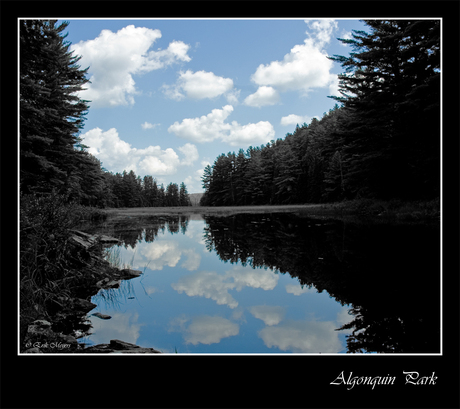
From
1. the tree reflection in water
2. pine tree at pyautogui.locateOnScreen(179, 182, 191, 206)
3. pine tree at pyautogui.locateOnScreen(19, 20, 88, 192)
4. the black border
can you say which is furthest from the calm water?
pine tree at pyautogui.locateOnScreen(179, 182, 191, 206)

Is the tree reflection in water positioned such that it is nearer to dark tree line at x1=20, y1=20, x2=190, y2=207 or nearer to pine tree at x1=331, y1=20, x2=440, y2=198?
dark tree line at x1=20, y1=20, x2=190, y2=207

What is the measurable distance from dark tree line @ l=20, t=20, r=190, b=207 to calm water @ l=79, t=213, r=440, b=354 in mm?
3430

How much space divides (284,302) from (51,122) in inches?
749

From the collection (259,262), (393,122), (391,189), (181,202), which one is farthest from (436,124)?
(181,202)

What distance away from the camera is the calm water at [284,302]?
8.96ft

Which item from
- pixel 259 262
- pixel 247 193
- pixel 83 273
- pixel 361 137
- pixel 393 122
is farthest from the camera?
pixel 247 193

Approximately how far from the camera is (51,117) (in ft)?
55.0

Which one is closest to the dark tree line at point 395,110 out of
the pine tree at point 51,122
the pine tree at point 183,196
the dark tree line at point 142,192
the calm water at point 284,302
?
the calm water at point 284,302

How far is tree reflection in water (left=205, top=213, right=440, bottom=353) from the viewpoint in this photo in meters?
2.69

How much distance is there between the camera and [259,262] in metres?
6.11

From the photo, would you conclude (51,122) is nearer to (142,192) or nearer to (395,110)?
(395,110)
